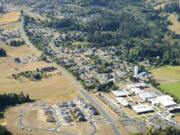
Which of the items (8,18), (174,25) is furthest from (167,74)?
(8,18)

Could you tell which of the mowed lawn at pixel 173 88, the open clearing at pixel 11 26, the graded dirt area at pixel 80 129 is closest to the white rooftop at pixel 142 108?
the mowed lawn at pixel 173 88

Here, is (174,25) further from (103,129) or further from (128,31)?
(103,129)

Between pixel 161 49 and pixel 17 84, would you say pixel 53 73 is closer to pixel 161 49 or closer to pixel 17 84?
pixel 17 84

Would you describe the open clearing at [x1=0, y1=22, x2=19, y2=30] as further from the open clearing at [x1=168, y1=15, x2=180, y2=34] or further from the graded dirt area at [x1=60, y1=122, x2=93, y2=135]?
the graded dirt area at [x1=60, y1=122, x2=93, y2=135]

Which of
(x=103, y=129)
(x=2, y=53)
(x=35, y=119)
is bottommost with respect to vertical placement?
(x=103, y=129)

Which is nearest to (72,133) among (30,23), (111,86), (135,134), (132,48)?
(135,134)

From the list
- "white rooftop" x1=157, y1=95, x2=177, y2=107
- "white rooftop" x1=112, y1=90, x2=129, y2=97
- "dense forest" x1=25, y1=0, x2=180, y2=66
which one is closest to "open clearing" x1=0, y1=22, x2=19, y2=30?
"dense forest" x1=25, y1=0, x2=180, y2=66
